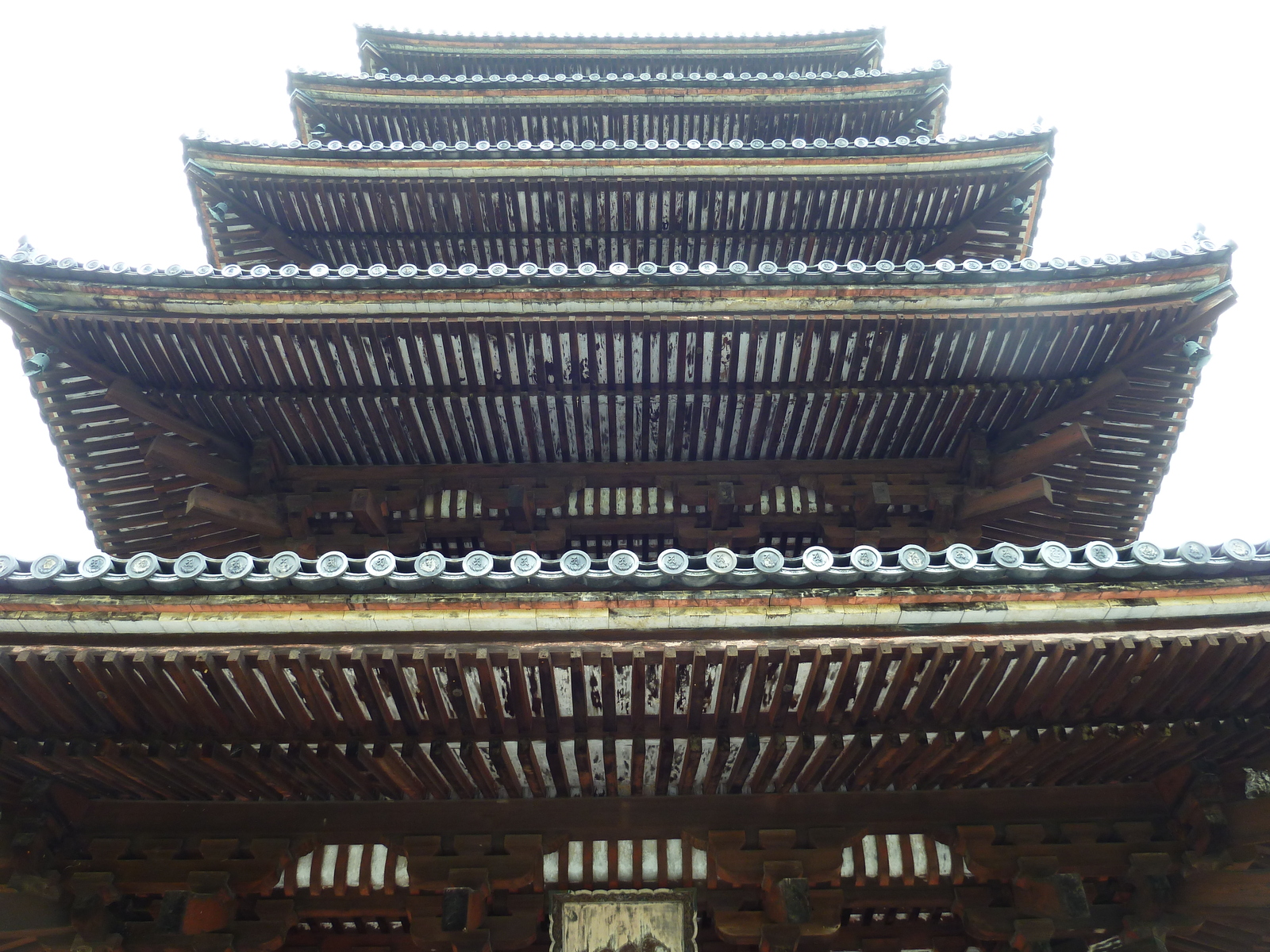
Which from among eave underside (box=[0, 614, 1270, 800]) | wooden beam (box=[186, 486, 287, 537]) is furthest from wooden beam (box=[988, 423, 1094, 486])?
wooden beam (box=[186, 486, 287, 537])

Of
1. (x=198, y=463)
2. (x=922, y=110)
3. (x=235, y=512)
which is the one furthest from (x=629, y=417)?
(x=922, y=110)

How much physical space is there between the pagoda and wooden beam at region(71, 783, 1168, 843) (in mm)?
26

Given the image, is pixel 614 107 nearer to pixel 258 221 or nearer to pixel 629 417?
pixel 258 221

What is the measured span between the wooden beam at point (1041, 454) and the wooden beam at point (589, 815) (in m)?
3.11

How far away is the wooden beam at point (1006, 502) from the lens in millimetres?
7910

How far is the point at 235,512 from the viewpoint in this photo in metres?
8.09

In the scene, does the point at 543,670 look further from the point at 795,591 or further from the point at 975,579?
the point at 975,579

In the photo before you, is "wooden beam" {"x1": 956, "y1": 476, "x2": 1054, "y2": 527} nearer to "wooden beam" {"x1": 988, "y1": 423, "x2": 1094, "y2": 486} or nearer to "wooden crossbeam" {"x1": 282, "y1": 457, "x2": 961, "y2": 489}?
"wooden beam" {"x1": 988, "y1": 423, "x2": 1094, "y2": 486}

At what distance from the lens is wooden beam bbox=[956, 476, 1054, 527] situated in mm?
7910

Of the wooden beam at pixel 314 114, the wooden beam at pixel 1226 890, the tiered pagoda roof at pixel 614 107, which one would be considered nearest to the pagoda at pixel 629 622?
the wooden beam at pixel 1226 890

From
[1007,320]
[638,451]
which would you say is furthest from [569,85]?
[1007,320]

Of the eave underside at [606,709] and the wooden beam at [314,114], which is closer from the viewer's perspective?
the eave underside at [606,709]

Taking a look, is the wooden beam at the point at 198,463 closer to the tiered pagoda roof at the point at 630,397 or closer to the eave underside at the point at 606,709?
the tiered pagoda roof at the point at 630,397

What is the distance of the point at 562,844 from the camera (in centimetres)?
595
